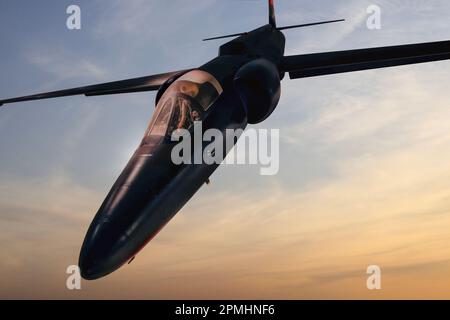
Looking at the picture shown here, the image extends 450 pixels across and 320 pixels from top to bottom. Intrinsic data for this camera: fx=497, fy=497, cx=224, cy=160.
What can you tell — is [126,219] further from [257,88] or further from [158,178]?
[257,88]

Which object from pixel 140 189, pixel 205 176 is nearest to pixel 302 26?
pixel 205 176

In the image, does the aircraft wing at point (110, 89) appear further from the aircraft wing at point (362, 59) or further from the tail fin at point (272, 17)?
the tail fin at point (272, 17)

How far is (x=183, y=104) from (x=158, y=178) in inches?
85.4

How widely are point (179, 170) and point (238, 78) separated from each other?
3.85m

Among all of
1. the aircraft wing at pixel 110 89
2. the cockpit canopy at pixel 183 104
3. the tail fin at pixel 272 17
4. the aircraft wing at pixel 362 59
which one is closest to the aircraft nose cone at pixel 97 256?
the cockpit canopy at pixel 183 104

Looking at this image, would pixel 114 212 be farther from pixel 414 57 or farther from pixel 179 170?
pixel 414 57

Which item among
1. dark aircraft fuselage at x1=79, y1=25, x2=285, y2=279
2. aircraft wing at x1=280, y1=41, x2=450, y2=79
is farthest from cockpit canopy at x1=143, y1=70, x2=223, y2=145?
aircraft wing at x1=280, y1=41, x2=450, y2=79

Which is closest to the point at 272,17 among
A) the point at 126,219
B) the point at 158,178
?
the point at 158,178

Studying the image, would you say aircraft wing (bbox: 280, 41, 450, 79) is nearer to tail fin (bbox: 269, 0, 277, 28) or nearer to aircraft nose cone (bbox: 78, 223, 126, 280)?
tail fin (bbox: 269, 0, 277, 28)

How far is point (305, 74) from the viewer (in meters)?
17.7

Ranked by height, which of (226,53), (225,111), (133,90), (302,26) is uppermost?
(302,26)

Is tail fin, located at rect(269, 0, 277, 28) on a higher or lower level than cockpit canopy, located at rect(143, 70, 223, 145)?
higher

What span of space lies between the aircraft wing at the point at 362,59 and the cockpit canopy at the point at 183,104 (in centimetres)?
430

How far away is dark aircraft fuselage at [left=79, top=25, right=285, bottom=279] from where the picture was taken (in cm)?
984
